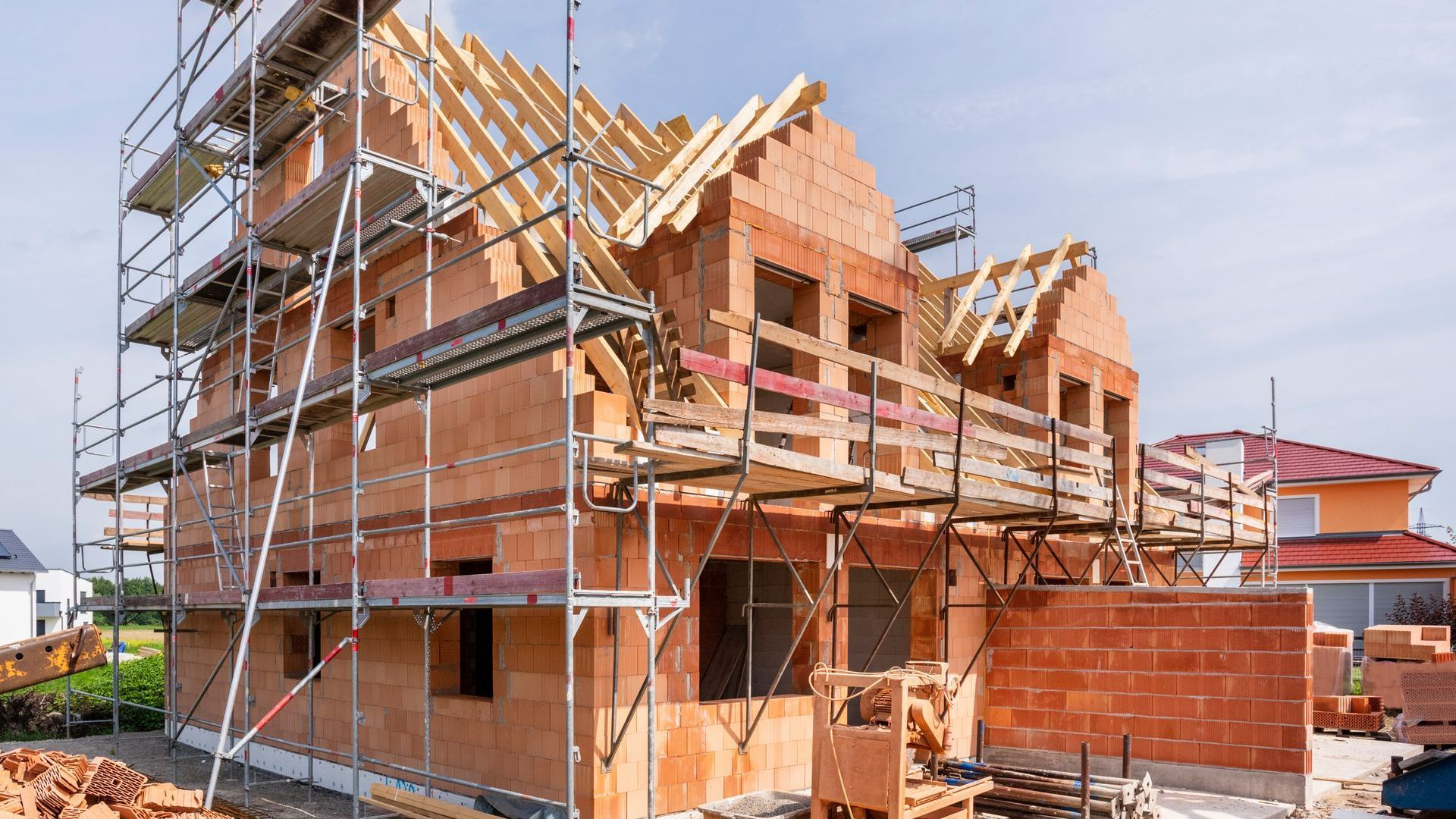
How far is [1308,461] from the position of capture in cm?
2720

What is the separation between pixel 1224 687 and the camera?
35.3 feet

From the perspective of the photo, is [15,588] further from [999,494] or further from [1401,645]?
[1401,645]

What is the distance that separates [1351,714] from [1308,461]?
12.4m

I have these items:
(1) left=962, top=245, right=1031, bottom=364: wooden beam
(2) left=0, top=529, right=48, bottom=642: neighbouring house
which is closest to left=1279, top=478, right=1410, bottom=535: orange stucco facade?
(1) left=962, top=245, right=1031, bottom=364: wooden beam

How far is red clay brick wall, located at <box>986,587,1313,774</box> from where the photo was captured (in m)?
10.4

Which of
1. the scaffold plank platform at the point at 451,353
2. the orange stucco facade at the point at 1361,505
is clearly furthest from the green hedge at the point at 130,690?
the orange stucco facade at the point at 1361,505

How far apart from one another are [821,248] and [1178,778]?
21.6ft

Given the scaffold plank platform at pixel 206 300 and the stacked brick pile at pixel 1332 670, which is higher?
the scaffold plank platform at pixel 206 300

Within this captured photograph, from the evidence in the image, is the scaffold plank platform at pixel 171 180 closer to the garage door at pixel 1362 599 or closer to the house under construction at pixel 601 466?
the house under construction at pixel 601 466

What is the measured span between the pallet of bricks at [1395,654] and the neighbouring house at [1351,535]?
775 centimetres

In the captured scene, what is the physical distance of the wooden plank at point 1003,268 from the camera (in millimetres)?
15289

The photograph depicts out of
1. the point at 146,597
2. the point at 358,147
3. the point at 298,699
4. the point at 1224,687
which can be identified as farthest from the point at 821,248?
the point at 146,597

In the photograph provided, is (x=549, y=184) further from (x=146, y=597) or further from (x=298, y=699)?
(x=146, y=597)

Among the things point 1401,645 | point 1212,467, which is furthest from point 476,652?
point 1401,645
